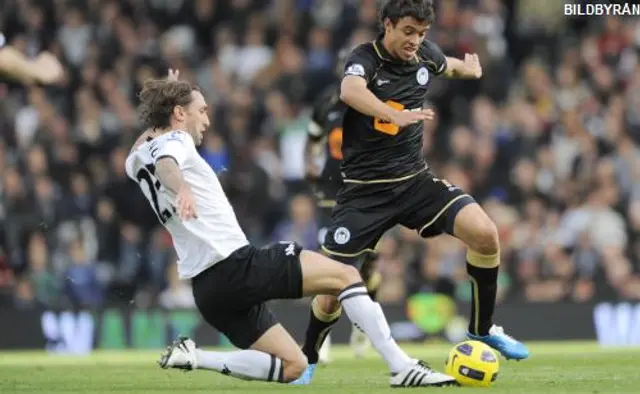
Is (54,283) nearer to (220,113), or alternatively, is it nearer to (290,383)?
(220,113)

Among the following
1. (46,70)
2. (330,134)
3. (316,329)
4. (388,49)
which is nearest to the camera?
(46,70)

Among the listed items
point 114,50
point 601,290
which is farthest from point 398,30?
point 114,50

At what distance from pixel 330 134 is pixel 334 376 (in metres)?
3.13

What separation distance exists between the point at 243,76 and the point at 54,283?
4.40 meters

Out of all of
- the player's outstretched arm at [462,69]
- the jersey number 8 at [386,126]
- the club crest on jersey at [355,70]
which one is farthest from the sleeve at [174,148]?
the player's outstretched arm at [462,69]

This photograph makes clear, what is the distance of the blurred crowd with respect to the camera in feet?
62.7

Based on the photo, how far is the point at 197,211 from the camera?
985cm

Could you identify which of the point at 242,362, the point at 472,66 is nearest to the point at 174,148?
the point at 242,362

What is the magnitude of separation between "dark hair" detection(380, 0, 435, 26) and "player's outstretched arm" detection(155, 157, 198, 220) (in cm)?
224

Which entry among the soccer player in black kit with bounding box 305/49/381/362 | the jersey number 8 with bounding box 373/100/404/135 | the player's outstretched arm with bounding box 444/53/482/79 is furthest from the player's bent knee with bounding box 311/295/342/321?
the soccer player in black kit with bounding box 305/49/381/362

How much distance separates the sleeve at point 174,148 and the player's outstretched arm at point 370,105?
1.35m

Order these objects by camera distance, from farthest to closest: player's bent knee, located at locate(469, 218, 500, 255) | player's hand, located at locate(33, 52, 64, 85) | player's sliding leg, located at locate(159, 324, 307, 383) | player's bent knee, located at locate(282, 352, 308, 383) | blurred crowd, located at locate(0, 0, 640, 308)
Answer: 1. blurred crowd, located at locate(0, 0, 640, 308)
2. player's bent knee, located at locate(469, 218, 500, 255)
3. player's bent knee, located at locate(282, 352, 308, 383)
4. player's sliding leg, located at locate(159, 324, 307, 383)
5. player's hand, located at locate(33, 52, 64, 85)

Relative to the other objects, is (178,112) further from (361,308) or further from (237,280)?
(361,308)

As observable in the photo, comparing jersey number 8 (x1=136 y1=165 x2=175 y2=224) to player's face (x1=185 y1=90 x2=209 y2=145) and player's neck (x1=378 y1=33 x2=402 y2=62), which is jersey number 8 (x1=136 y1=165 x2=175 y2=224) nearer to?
player's face (x1=185 y1=90 x2=209 y2=145)
